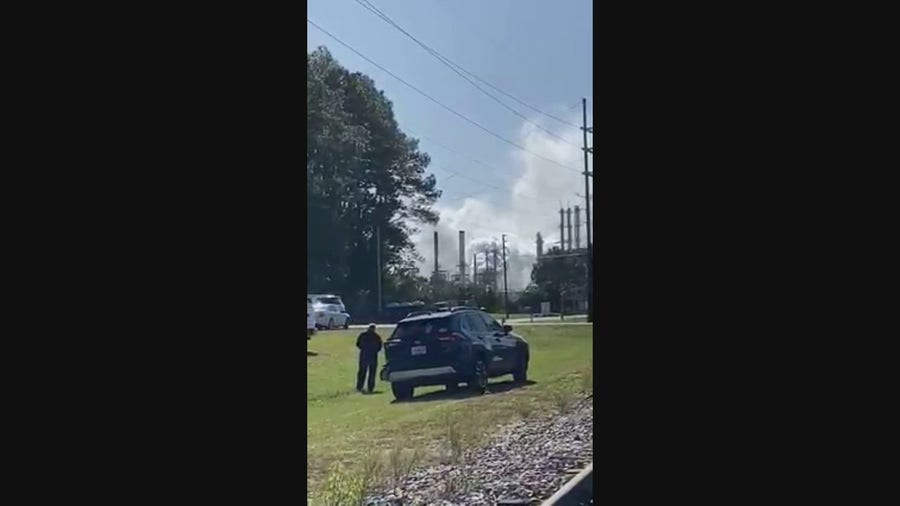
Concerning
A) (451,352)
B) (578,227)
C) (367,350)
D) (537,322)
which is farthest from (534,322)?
(367,350)

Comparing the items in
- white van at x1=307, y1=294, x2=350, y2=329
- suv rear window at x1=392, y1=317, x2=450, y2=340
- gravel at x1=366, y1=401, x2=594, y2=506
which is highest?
white van at x1=307, y1=294, x2=350, y2=329

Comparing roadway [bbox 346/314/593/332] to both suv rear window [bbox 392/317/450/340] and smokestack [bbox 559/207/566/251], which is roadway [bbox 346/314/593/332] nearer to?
suv rear window [bbox 392/317/450/340]

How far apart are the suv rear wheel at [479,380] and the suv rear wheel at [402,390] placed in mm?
266

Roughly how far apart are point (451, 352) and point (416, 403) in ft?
0.75

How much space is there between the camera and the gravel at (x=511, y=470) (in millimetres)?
2463

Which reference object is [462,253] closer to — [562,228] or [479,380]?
[562,228]

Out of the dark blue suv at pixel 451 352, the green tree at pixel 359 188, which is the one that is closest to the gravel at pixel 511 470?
the dark blue suv at pixel 451 352

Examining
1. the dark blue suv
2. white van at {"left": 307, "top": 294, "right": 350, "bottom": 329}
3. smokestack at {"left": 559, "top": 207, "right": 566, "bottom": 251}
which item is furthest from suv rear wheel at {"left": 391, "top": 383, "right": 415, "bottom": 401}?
smokestack at {"left": 559, "top": 207, "right": 566, "bottom": 251}

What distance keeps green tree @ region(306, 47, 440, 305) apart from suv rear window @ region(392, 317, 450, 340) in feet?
0.54

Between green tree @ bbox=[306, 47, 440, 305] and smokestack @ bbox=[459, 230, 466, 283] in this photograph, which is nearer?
green tree @ bbox=[306, 47, 440, 305]

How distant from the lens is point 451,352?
281 cm

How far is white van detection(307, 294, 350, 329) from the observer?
88.4 inches
